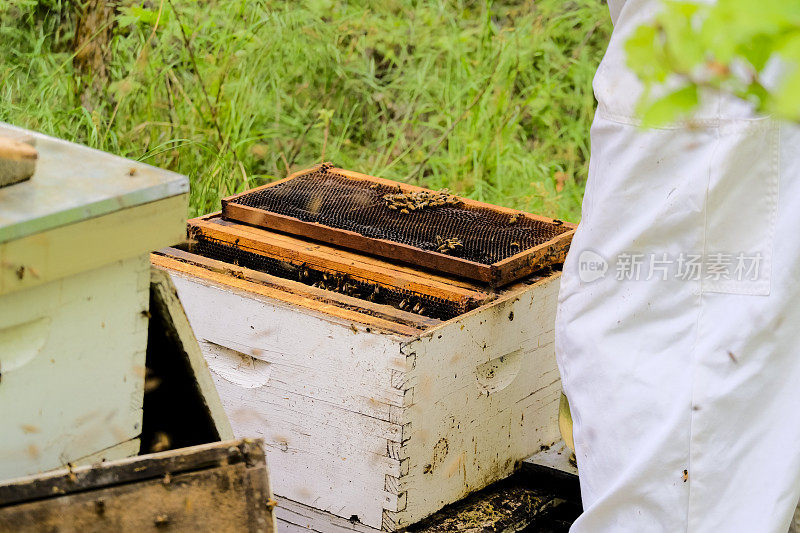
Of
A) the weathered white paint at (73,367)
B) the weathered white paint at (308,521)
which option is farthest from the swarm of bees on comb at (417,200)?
the weathered white paint at (73,367)

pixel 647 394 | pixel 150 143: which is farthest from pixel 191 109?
A: pixel 647 394

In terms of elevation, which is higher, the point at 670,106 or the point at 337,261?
the point at 670,106

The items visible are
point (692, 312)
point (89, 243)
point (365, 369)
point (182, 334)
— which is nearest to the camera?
point (89, 243)

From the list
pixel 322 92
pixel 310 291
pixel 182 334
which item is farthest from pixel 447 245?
pixel 322 92

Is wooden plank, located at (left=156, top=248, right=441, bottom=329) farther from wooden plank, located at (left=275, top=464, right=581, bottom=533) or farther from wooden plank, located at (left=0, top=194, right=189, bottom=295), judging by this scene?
wooden plank, located at (left=0, top=194, right=189, bottom=295)

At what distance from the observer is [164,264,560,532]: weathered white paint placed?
1.70 m

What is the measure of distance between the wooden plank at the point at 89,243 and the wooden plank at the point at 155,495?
215 millimetres

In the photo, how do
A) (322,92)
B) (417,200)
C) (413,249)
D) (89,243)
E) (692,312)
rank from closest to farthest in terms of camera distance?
(89,243), (692,312), (413,249), (417,200), (322,92)

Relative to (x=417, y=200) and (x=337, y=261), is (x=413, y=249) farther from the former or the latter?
(x=417, y=200)

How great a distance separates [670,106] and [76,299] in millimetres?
785

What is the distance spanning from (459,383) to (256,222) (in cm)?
61

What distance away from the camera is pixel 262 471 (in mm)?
1131

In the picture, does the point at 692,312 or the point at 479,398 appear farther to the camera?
the point at 479,398

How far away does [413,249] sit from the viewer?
195 cm
